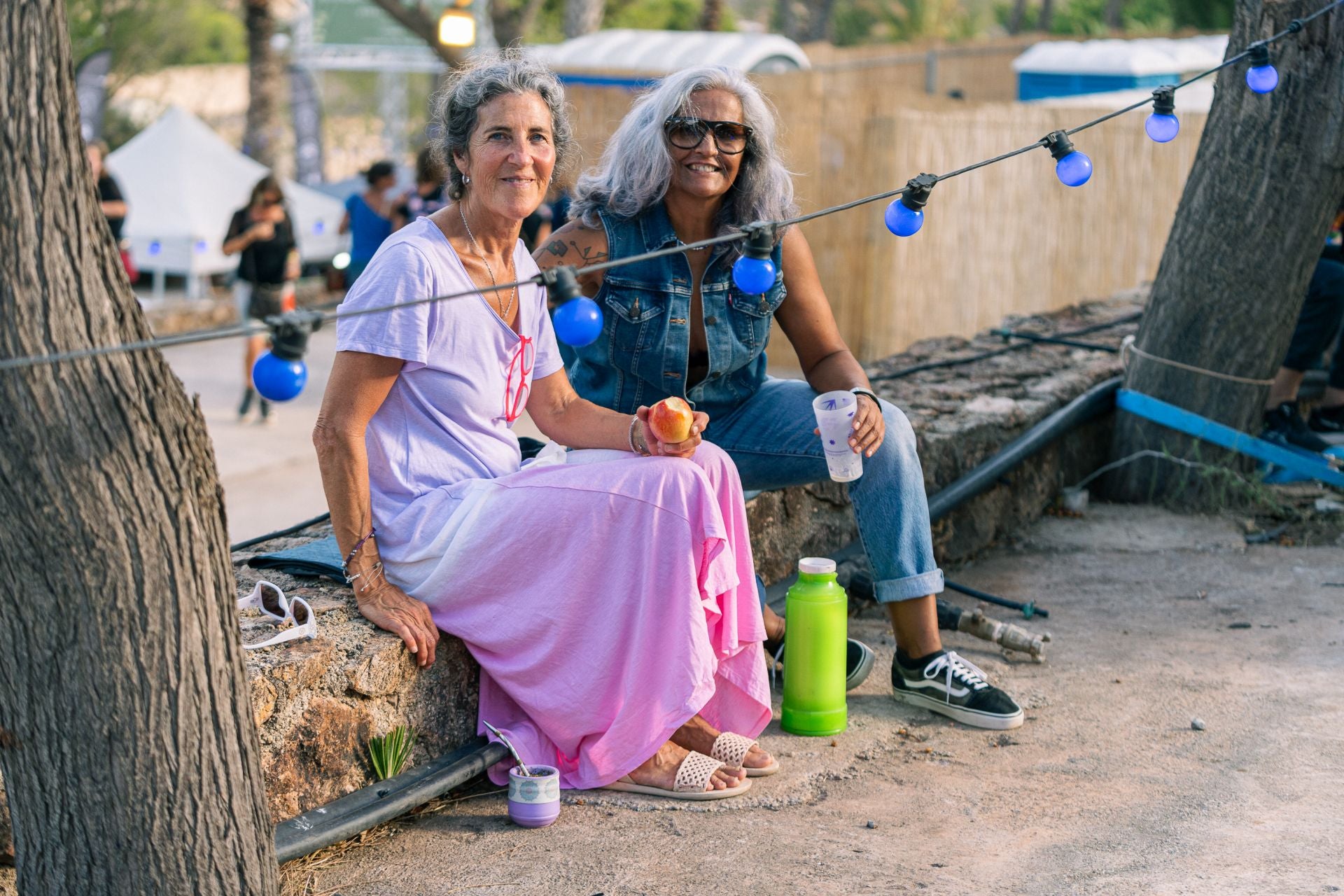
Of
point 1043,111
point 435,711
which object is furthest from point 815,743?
point 1043,111

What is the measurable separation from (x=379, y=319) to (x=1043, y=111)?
9.51m

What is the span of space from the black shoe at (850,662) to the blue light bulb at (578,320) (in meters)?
1.42

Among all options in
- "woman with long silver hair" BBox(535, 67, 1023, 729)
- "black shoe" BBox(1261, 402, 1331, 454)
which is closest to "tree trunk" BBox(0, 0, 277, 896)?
"woman with long silver hair" BBox(535, 67, 1023, 729)

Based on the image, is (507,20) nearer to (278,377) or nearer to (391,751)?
(391,751)

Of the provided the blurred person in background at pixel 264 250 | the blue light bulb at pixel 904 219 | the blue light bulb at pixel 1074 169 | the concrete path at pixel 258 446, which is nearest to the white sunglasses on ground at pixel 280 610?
the blue light bulb at pixel 904 219

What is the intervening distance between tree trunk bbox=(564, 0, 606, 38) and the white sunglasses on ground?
45.2 ft

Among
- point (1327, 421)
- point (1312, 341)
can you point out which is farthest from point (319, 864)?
point (1327, 421)

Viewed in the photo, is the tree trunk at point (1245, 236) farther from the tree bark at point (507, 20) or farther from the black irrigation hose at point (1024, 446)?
the tree bark at point (507, 20)

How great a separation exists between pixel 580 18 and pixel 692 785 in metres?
14.2

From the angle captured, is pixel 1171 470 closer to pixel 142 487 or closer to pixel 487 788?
pixel 487 788

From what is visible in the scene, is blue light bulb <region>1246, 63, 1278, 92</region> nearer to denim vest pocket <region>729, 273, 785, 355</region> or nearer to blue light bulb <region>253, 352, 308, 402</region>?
denim vest pocket <region>729, 273, 785, 355</region>

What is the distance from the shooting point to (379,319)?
2814mm

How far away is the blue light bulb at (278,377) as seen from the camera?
2.18m

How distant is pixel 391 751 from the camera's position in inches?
112
